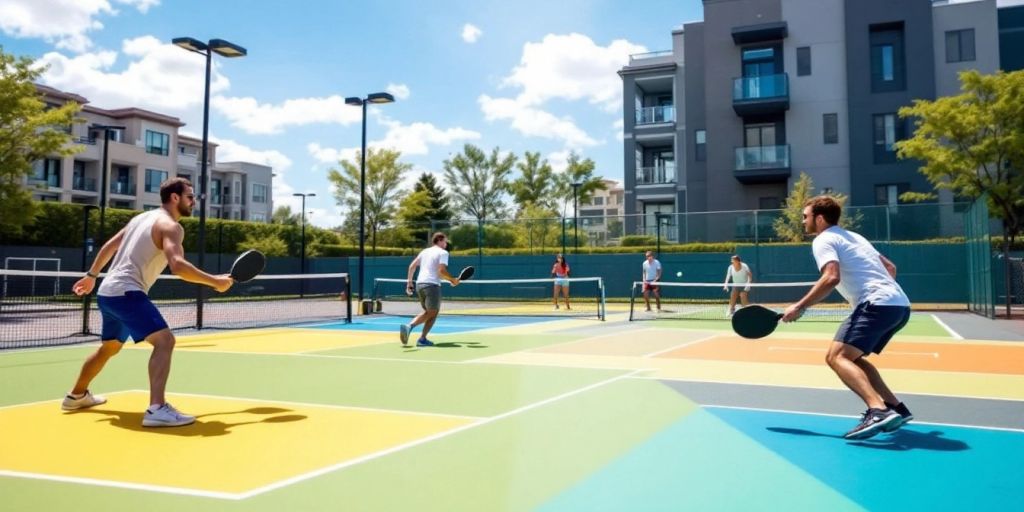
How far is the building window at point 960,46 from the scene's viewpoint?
3525cm

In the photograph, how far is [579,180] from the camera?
56.5m

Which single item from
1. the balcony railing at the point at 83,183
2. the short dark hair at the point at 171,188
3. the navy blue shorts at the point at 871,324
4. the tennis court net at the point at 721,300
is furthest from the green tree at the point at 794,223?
the balcony railing at the point at 83,183

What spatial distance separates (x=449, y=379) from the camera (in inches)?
322

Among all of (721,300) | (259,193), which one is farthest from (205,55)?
(259,193)

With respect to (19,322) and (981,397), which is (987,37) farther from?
(19,322)

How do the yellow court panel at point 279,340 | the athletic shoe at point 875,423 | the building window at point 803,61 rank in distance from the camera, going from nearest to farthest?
1. the athletic shoe at point 875,423
2. the yellow court panel at point 279,340
3. the building window at point 803,61

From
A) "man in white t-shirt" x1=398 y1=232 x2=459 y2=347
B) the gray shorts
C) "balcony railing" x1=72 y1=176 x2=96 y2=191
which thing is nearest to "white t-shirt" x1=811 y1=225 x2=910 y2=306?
"man in white t-shirt" x1=398 y1=232 x2=459 y2=347

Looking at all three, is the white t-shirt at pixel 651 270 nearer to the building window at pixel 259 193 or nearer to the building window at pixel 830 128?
the building window at pixel 830 128

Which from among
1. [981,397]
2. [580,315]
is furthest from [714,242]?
[981,397]

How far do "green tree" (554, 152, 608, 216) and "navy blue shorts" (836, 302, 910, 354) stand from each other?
50449 millimetres

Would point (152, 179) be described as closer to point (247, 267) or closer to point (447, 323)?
point (447, 323)

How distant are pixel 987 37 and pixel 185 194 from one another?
39380mm

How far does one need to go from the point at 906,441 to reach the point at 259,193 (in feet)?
297

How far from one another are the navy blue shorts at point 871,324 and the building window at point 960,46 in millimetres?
36160
